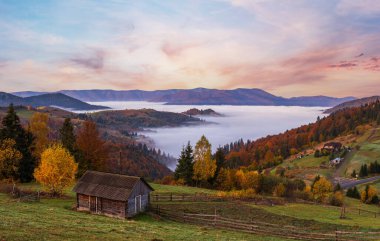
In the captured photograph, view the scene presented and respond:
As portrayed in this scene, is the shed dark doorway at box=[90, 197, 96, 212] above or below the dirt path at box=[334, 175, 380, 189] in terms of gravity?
above

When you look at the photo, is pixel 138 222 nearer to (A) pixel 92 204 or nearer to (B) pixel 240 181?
(A) pixel 92 204

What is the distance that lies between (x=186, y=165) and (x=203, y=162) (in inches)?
197

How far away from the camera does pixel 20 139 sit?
226 ft

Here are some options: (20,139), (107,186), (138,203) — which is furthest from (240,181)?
(20,139)

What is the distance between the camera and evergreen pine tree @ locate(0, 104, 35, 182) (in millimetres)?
67438

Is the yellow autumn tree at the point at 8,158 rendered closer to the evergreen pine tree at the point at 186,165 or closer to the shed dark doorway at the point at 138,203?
the shed dark doorway at the point at 138,203

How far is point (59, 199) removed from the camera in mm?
53094

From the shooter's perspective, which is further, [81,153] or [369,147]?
[369,147]

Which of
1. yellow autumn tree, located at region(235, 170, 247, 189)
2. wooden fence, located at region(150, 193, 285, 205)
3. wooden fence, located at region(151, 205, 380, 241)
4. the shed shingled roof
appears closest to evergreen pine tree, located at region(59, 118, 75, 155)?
wooden fence, located at region(150, 193, 285, 205)

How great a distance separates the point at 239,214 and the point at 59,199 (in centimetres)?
2950

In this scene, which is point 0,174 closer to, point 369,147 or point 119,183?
point 119,183

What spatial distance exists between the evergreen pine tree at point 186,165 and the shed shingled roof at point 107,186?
36401 millimetres

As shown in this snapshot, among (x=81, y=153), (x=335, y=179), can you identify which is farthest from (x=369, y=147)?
(x=81, y=153)

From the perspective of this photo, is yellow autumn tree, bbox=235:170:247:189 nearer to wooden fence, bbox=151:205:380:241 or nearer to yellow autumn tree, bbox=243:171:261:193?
yellow autumn tree, bbox=243:171:261:193
